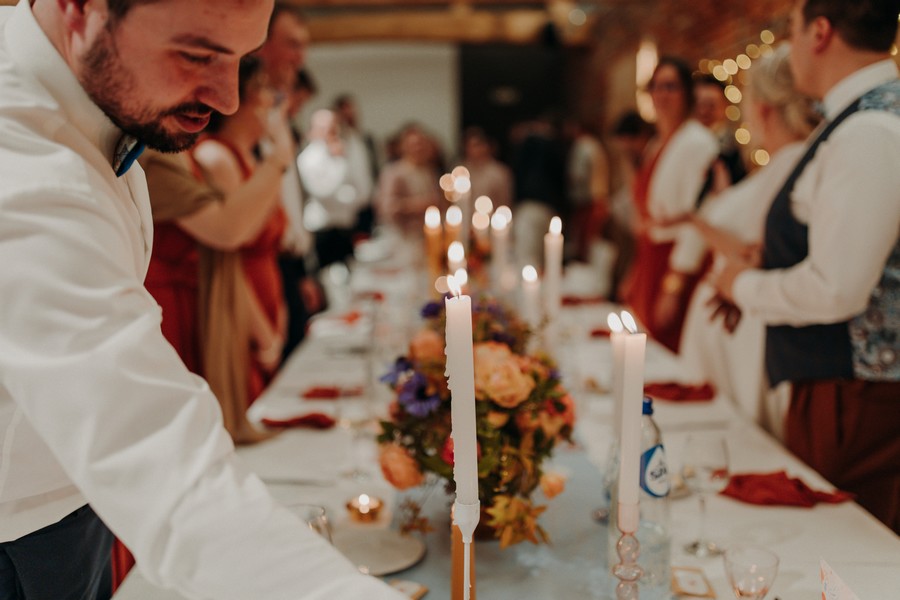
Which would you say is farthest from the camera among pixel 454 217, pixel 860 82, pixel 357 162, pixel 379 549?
pixel 357 162

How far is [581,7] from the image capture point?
10.3m

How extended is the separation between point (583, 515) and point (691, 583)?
0.28m

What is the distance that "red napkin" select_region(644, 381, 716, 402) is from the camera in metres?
2.00

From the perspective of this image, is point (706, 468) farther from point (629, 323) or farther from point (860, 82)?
point (860, 82)

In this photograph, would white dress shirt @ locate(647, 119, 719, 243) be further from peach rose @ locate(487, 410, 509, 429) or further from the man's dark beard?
the man's dark beard

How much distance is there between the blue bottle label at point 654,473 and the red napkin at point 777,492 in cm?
38

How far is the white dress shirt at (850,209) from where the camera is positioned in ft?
5.19

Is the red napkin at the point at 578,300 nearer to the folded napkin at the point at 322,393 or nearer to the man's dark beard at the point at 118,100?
the folded napkin at the point at 322,393

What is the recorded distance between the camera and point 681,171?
3.56 metres

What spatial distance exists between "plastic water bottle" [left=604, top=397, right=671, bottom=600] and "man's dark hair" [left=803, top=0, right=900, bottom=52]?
1.09m

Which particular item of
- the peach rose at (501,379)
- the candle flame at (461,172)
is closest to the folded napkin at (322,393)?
the peach rose at (501,379)

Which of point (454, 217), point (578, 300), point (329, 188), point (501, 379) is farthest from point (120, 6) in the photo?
point (329, 188)

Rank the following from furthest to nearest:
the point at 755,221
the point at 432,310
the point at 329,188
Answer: the point at 329,188
the point at 755,221
the point at 432,310

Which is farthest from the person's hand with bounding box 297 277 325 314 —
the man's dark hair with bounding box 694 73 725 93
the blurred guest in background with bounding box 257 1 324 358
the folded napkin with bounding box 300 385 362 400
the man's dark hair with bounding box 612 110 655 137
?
the man's dark hair with bounding box 612 110 655 137
